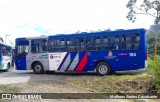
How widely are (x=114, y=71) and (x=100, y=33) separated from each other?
2394 millimetres

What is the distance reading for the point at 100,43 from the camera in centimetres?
1730

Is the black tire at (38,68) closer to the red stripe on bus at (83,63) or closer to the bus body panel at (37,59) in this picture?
the bus body panel at (37,59)

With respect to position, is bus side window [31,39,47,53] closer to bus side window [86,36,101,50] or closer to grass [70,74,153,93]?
bus side window [86,36,101,50]

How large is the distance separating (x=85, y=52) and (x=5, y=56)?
9.55 metres

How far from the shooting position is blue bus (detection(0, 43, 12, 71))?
23633 mm

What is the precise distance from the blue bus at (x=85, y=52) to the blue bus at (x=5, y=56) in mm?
3992

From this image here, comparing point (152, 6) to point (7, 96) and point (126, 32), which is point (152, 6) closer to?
point (126, 32)

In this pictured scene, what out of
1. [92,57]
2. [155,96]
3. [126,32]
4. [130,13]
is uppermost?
[130,13]

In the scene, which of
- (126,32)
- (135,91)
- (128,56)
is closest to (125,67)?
(128,56)

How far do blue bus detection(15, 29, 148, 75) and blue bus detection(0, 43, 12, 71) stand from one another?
3992 mm

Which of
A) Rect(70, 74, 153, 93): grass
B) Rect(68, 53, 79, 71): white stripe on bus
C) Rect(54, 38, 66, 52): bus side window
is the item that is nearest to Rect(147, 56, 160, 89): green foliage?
Rect(70, 74, 153, 93): grass

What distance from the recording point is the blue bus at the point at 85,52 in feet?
53.7

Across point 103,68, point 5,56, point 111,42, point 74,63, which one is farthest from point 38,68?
point 5,56

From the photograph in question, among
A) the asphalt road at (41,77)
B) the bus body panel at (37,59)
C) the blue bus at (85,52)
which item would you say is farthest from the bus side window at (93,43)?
the bus body panel at (37,59)
